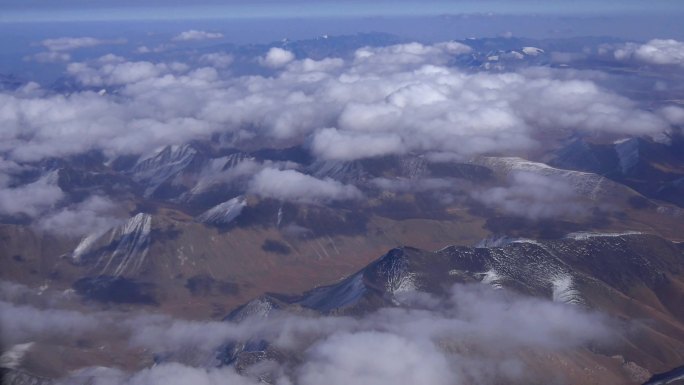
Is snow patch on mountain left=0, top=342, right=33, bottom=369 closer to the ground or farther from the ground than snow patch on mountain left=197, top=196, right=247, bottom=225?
farther from the ground

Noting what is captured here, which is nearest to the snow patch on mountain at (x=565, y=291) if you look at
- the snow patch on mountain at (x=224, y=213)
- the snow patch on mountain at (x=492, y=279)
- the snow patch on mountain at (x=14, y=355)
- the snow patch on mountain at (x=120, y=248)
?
the snow patch on mountain at (x=492, y=279)

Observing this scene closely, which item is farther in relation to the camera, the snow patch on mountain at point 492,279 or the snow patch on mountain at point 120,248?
the snow patch on mountain at point 120,248

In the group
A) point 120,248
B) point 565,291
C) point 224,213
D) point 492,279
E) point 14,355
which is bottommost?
point 120,248

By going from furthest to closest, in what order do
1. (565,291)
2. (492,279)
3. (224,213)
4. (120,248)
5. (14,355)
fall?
(224,213)
(120,248)
(492,279)
(565,291)
(14,355)

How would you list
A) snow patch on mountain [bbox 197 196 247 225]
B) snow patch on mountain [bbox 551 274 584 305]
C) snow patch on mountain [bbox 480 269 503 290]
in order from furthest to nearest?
snow patch on mountain [bbox 197 196 247 225] → snow patch on mountain [bbox 480 269 503 290] → snow patch on mountain [bbox 551 274 584 305]

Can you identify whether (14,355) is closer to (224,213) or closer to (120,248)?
(120,248)

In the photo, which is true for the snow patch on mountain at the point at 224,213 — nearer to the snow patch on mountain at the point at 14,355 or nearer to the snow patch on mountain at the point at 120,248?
the snow patch on mountain at the point at 120,248

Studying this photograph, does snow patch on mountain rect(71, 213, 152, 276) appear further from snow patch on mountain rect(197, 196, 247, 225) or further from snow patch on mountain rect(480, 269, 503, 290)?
snow patch on mountain rect(480, 269, 503, 290)

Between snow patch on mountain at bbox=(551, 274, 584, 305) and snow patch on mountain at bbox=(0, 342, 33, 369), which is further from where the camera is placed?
snow patch on mountain at bbox=(551, 274, 584, 305)

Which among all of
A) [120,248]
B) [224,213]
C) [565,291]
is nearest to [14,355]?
[120,248]

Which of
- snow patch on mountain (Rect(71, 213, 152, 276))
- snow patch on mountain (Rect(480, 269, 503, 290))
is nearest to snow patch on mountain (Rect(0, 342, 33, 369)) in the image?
snow patch on mountain (Rect(71, 213, 152, 276))

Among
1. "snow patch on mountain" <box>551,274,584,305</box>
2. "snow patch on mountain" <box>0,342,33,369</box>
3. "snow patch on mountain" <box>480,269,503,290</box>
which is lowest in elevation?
"snow patch on mountain" <box>551,274,584,305</box>

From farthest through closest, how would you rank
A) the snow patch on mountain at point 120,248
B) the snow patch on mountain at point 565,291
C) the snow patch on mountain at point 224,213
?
the snow patch on mountain at point 224,213, the snow patch on mountain at point 120,248, the snow patch on mountain at point 565,291
